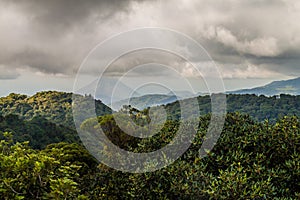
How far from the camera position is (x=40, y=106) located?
83.9 m

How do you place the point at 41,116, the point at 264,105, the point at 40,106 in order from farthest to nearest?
the point at 264,105
the point at 40,106
the point at 41,116

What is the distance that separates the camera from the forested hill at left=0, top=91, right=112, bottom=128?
77188 mm

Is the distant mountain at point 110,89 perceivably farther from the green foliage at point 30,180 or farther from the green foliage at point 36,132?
the green foliage at point 36,132

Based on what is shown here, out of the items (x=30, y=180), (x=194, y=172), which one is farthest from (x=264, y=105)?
(x=30, y=180)

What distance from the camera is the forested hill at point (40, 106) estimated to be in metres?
77.2

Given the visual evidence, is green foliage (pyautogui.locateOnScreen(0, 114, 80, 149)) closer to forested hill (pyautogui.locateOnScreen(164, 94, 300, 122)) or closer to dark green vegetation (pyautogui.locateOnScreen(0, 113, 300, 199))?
dark green vegetation (pyautogui.locateOnScreen(0, 113, 300, 199))

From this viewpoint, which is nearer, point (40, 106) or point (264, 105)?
point (40, 106)

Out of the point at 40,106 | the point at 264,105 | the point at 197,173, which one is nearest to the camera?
the point at 197,173

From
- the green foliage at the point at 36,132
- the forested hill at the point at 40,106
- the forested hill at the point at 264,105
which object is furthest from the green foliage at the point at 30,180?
the forested hill at the point at 264,105

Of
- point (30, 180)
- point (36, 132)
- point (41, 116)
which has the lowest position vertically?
point (36, 132)

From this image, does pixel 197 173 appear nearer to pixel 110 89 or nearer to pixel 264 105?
pixel 110 89

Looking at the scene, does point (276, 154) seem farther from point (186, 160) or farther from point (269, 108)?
point (269, 108)

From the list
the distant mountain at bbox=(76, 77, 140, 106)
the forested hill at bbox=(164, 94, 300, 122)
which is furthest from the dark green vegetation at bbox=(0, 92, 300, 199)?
the forested hill at bbox=(164, 94, 300, 122)

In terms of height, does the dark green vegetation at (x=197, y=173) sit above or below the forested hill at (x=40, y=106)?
below
